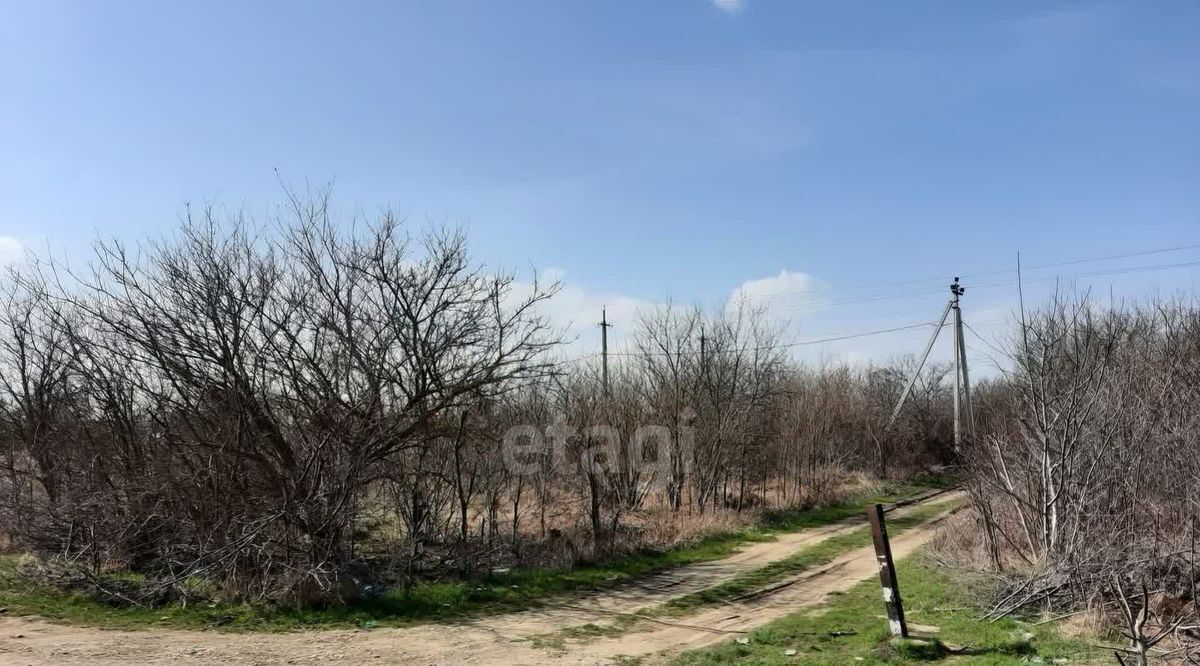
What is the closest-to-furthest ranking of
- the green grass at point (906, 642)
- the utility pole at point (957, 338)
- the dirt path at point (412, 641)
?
the green grass at point (906, 642)
the dirt path at point (412, 641)
the utility pole at point (957, 338)

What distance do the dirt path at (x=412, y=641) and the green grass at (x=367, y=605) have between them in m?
0.42

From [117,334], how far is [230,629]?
213 inches

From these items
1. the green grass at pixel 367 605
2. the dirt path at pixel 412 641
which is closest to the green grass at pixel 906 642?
the dirt path at pixel 412 641

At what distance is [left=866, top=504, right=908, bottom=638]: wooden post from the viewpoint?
8.26 meters

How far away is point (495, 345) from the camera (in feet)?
43.9

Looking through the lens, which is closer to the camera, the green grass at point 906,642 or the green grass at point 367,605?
the green grass at point 906,642

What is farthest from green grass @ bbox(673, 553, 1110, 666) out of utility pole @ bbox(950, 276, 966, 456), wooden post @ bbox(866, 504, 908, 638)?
utility pole @ bbox(950, 276, 966, 456)

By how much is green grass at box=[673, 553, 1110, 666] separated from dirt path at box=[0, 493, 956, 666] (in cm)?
59

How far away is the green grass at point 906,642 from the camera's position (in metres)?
7.73

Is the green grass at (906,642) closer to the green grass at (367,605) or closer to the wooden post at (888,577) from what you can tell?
the wooden post at (888,577)

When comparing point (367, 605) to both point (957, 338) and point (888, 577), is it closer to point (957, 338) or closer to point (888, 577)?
point (888, 577)

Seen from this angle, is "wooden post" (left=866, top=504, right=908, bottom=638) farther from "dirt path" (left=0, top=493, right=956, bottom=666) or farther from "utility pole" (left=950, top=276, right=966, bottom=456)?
"utility pole" (left=950, top=276, right=966, bottom=456)

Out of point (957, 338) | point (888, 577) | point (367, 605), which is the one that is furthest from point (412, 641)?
point (957, 338)

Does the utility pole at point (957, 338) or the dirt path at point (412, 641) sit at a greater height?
the utility pole at point (957, 338)
